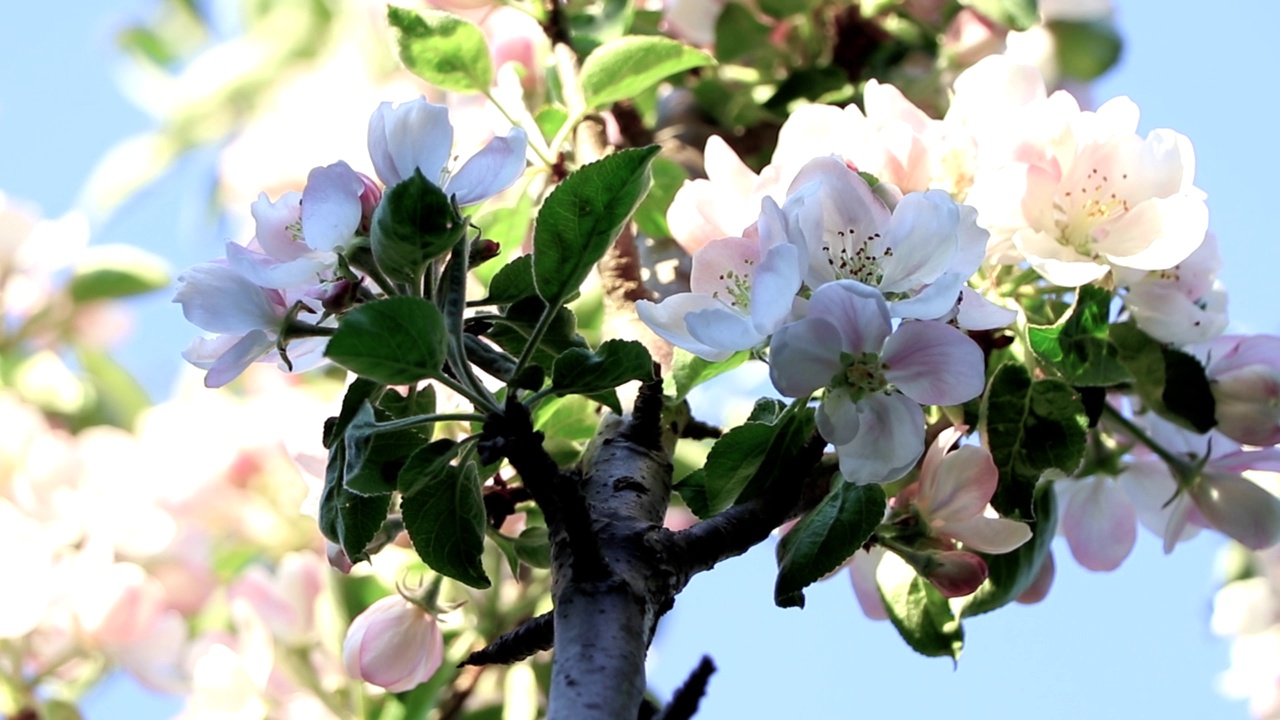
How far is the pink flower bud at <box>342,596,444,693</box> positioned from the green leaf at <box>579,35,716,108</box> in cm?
31

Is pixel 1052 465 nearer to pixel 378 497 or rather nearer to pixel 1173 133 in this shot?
pixel 1173 133

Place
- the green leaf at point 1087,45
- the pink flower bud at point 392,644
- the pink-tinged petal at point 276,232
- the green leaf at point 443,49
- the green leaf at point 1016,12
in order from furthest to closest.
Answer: the green leaf at point 1087,45
the green leaf at point 1016,12
the green leaf at point 443,49
the pink flower bud at point 392,644
the pink-tinged petal at point 276,232

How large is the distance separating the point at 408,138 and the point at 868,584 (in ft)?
1.18

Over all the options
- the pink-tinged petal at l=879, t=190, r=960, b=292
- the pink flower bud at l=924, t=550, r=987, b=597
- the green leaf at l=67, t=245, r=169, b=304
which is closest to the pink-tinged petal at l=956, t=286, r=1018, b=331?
the pink-tinged petal at l=879, t=190, r=960, b=292

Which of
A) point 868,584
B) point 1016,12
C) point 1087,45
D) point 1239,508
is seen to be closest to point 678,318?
point 868,584

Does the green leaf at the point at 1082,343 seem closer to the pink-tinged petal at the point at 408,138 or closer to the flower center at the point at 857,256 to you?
the flower center at the point at 857,256

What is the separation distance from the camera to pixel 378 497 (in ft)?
1.57

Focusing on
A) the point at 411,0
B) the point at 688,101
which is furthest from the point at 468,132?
the point at 688,101

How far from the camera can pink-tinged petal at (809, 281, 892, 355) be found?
1.42 ft

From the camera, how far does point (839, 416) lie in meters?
0.46

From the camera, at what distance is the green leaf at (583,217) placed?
457 mm

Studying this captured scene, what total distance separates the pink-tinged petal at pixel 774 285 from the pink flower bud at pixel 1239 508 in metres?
0.36

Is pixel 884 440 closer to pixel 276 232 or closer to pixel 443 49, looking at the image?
pixel 276 232

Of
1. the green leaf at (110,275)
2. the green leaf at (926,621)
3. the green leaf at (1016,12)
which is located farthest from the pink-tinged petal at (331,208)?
the green leaf at (110,275)
